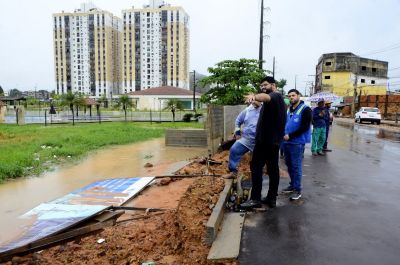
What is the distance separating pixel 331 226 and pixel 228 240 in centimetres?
151

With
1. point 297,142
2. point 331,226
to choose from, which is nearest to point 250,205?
point 331,226

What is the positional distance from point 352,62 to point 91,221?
225ft

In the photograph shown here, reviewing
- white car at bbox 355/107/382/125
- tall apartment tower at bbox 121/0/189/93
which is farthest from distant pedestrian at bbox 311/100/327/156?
tall apartment tower at bbox 121/0/189/93

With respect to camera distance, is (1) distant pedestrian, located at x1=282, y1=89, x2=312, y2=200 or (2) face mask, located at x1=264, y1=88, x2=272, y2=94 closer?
(2) face mask, located at x1=264, y1=88, x2=272, y2=94


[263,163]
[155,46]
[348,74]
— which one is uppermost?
[155,46]

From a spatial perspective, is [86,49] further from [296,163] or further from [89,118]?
[296,163]

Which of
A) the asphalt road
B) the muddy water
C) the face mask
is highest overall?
the face mask

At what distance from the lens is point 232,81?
16906 mm

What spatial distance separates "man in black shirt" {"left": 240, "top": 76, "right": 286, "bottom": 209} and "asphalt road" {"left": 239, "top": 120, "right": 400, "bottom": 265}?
300 millimetres

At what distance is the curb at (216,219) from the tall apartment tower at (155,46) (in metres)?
88.5

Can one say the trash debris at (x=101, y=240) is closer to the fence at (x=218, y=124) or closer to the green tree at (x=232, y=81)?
the fence at (x=218, y=124)

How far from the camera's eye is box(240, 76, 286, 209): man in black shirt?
4.92 metres

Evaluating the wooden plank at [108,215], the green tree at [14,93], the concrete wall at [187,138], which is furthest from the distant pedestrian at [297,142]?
the green tree at [14,93]

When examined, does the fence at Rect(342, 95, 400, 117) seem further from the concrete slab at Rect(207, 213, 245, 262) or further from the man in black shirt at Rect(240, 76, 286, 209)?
the concrete slab at Rect(207, 213, 245, 262)
